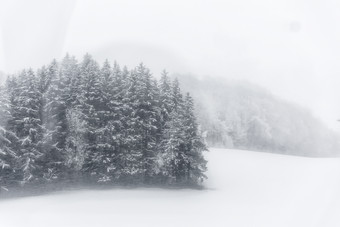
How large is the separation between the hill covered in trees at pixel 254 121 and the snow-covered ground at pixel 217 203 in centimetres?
1055

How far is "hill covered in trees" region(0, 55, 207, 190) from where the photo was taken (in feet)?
80.7

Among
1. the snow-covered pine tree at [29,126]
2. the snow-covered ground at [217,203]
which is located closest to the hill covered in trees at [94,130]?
the snow-covered pine tree at [29,126]

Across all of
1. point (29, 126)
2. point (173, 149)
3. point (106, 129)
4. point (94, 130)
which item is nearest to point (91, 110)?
point (94, 130)

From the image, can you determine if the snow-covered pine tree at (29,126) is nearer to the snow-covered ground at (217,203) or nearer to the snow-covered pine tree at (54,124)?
the snow-covered pine tree at (54,124)

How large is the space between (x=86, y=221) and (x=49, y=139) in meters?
8.65

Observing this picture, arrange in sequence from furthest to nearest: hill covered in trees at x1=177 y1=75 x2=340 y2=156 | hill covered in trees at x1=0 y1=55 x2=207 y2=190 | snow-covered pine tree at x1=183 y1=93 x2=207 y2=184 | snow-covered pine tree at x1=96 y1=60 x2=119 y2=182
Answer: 1. hill covered in trees at x1=177 y1=75 x2=340 y2=156
2. snow-covered pine tree at x1=183 y1=93 x2=207 y2=184
3. snow-covered pine tree at x1=96 y1=60 x2=119 y2=182
4. hill covered in trees at x1=0 y1=55 x2=207 y2=190

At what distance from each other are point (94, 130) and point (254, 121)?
2152 centimetres

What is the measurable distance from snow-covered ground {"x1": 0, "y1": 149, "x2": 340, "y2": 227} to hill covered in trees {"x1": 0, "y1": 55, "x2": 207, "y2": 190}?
68.5 inches

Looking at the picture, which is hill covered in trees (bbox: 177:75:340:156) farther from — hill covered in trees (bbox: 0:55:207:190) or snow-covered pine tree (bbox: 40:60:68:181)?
snow-covered pine tree (bbox: 40:60:68:181)

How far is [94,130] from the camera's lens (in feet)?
87.3

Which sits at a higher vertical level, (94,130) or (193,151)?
(94,130)

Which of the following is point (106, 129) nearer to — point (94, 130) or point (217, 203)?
point (94, 130)

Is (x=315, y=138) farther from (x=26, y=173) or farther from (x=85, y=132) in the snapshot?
→ (x=26, y=173)

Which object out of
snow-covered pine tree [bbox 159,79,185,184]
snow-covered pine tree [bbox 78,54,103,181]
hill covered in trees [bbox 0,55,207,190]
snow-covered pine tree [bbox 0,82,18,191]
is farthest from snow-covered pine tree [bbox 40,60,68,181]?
snow-covered pine tree [bbox 159,79,185,184]
